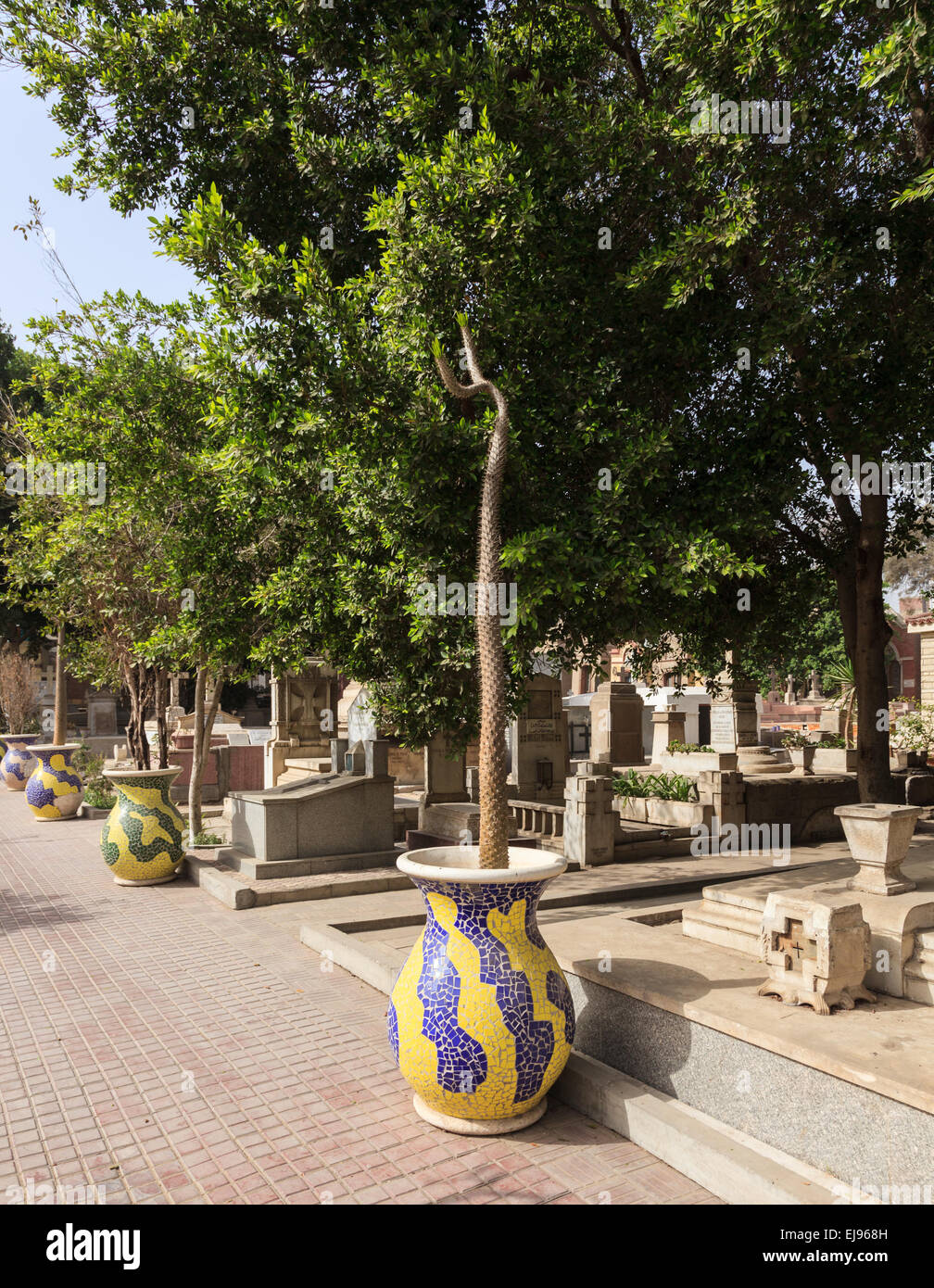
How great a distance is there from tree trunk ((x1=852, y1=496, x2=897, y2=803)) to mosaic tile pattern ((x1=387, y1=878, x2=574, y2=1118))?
352 inches

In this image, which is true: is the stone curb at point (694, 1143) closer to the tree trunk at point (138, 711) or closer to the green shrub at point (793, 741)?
the tree trunk at point (138, 711)

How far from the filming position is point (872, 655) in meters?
12.2

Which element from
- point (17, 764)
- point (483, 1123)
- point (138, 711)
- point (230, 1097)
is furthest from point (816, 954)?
point (17, 764)

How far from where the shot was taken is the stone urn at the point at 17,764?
23188 millimetres

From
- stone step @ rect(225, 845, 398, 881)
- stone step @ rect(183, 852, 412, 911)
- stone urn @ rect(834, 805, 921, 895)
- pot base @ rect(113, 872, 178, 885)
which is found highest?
stone urn @ rect(834, 805, 921, 895)

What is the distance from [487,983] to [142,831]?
7.67m

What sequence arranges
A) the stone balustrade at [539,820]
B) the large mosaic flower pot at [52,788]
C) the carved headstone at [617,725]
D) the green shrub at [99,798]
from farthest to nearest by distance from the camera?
the carved headstone at [617,725] → the green shrub at [99,798] → the large mosaic flower pot at [52,788] → the stone balustrade at [539,820]

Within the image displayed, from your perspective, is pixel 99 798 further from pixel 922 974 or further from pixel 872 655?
pixel 922 974

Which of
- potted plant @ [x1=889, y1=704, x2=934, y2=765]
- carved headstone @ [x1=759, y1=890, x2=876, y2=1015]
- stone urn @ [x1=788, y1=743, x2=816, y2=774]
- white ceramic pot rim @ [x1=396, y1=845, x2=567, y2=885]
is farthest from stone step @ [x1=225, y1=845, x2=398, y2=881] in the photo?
potted plant @ [x1=889, y1=704, x2=934, y2=765]

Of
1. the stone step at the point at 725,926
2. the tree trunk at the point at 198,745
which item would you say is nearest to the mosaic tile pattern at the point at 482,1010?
the stone step at the point at 725,926

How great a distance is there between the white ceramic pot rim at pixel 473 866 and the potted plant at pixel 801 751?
56.2 feet

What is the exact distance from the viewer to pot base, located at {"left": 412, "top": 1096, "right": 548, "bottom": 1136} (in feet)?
14.8

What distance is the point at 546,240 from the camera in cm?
819

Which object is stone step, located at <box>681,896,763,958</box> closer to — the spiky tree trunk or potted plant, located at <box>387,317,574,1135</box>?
potted plant, located at <box>387,317,574,1135</box>
